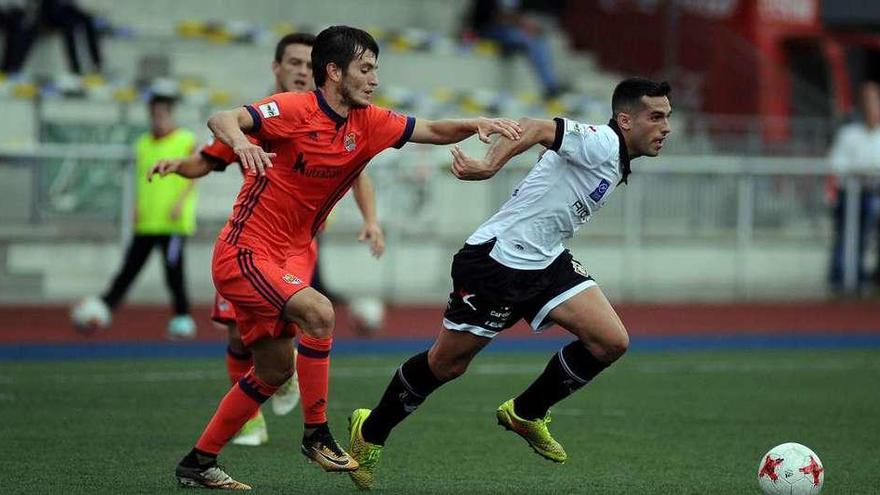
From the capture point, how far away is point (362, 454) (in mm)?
7531

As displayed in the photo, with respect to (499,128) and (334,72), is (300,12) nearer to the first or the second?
(334,72)

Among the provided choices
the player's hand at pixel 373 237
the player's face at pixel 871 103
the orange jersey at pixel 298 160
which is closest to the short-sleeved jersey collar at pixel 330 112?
the orange jersey at pixel 298 160

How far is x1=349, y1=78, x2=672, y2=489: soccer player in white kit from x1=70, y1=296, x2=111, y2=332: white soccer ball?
7.23 m

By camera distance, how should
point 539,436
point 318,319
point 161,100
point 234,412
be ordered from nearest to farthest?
point 318,319 → point 234,412 → point 539,436 → point 161,100

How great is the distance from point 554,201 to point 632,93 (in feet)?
2.13

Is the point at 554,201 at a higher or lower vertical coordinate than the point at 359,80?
lower

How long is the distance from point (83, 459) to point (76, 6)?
13926mm

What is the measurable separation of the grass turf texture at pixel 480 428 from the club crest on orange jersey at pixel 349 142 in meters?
1.58

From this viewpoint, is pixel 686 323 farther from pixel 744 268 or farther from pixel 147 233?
pixel 147 233

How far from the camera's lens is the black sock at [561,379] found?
7762mm

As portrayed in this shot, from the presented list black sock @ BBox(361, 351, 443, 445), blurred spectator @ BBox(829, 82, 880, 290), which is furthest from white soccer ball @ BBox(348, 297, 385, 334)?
black sock @ BBox(361, 351, 443, 445)

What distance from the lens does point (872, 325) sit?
18.0 m

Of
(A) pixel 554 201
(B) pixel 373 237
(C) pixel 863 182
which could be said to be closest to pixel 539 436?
(A) pixel 554 201

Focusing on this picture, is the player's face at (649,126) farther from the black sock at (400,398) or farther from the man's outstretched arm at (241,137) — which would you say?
the man's outstretched arm at (241,137)
